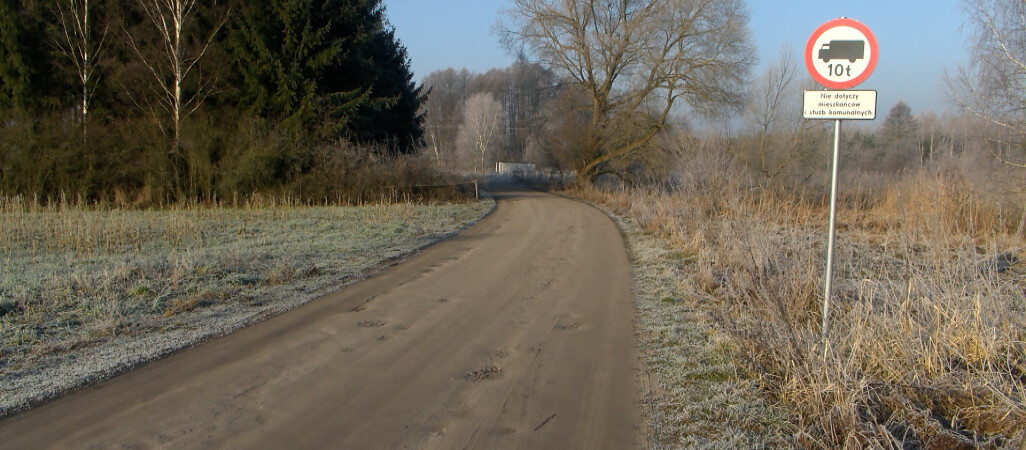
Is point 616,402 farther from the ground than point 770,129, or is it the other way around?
point 770,129

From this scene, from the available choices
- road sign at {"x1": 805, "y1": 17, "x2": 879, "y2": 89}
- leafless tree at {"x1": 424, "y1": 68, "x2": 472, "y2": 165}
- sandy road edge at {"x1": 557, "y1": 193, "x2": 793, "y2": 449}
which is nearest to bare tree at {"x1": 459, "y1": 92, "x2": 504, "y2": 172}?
leafless tree at {"x1": 424, "y1": 68, "x2": 472, "y2": 165}

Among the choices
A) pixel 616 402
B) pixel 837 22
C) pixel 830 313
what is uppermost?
pixel 837 22

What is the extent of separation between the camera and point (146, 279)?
8.67 meters

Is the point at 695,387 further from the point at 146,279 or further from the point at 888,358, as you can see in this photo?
the point at 146,279

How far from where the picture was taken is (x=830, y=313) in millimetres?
5457

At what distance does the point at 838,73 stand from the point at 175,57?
80.5ft

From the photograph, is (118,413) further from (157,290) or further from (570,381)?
(157,290)

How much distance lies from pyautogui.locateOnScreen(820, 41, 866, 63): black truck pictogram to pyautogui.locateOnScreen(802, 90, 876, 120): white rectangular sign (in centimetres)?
29

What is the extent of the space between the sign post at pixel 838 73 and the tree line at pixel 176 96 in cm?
2196

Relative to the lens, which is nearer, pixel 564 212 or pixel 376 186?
pixel 564 212

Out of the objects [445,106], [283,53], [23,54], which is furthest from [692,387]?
[445,106]

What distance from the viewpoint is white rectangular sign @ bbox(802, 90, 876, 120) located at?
5102mm

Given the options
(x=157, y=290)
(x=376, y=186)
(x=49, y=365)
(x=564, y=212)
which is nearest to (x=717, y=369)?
(x=49, y=365)

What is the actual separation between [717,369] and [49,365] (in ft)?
19.1
